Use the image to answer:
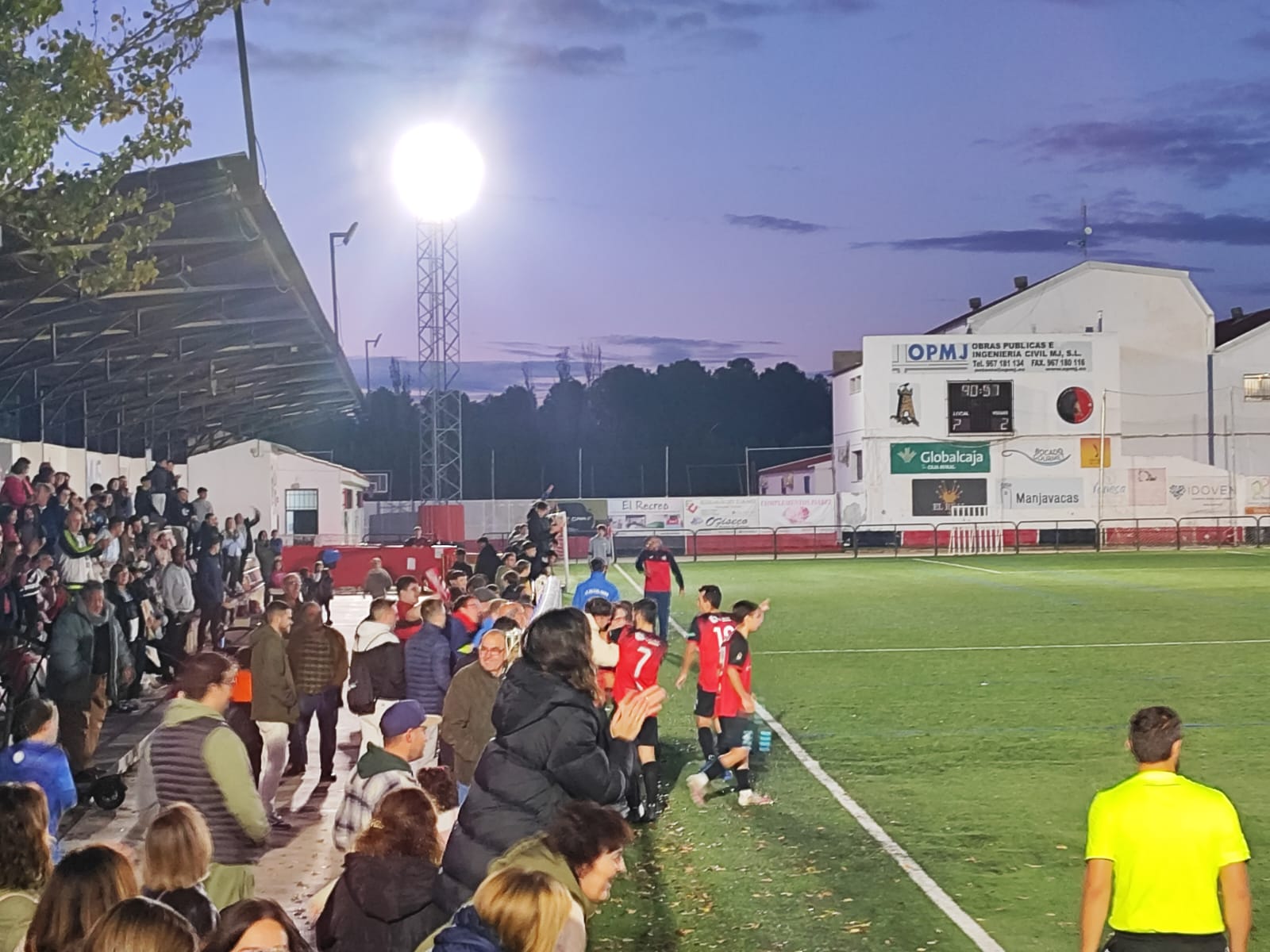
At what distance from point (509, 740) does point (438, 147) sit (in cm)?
4066

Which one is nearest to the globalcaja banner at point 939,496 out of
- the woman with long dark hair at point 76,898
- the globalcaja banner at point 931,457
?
the globalcaja banner at point 931,457

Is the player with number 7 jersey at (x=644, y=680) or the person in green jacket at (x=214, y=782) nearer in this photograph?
the person in green jacket at (x=214, y=782)

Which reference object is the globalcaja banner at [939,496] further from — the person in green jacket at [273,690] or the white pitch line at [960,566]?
the person in green jacket at [273,690]

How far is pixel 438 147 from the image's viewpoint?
4375 centimetres

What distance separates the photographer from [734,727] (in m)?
11.0

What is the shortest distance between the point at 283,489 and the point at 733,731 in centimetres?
4026

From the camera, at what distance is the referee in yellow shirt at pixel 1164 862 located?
15.6 ft

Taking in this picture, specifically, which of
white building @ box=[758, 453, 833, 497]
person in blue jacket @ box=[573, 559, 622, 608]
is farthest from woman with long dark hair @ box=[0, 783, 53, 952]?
white building @ box=[758, 453, 833, 497]

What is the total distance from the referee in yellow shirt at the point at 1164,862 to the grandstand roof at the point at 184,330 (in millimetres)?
10876

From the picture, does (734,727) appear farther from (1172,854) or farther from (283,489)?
(283,489)

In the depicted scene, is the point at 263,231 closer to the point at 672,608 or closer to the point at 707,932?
the point at 707,932

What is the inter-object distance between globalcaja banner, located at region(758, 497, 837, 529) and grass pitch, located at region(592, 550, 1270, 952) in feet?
95.1

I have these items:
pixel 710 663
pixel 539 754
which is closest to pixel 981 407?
pixel 710 663

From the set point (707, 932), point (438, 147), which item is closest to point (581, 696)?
point (707, 932)
